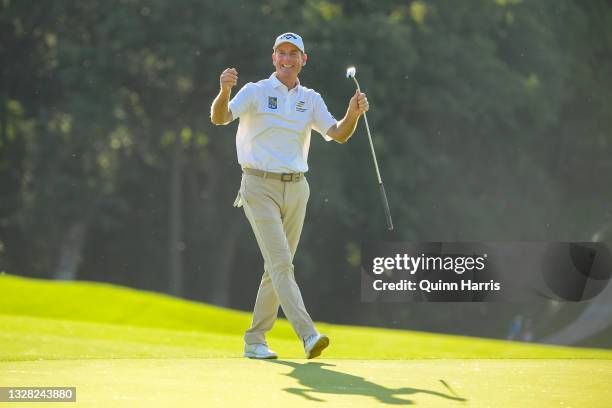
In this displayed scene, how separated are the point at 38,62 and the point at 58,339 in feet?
79.4

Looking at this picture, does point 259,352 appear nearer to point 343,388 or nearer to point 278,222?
point 278,222

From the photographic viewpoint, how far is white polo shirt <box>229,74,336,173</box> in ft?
27.1

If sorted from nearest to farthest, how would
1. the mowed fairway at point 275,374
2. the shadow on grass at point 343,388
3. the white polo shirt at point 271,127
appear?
the mowed fairway at point 275,374 → the shadow on grass at point 343,388 → the white polo shirt at point 271,127

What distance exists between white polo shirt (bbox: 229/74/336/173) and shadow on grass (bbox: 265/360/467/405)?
156 centimetres

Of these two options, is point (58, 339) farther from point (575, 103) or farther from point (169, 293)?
point (575, 103)

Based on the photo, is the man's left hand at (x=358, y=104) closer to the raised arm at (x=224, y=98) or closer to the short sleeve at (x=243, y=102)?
the short sleeve at (x=243, y=102)

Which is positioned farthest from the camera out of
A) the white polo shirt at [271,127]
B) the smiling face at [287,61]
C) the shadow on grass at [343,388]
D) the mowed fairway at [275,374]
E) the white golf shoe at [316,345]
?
the smiling face at [287,61]

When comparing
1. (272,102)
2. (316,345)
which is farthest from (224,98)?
(316,345)

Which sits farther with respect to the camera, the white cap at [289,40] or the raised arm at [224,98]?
the white cap at [289,40]

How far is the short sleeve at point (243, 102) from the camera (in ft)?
26.9

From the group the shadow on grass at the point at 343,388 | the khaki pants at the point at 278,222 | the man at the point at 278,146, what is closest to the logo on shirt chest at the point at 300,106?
the man at the point at 278,146

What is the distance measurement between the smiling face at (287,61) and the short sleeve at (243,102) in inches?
9.3

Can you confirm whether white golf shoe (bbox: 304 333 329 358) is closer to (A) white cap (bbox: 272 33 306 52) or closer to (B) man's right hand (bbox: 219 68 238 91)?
(B) man's right hand (bbox: 219 68 238 91)

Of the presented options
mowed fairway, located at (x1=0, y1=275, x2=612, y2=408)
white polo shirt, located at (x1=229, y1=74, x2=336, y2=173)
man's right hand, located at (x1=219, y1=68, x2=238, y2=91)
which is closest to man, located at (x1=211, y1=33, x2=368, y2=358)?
white polo shirt, located at (x1=229, y1=74, x2=336, y2=173)
